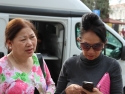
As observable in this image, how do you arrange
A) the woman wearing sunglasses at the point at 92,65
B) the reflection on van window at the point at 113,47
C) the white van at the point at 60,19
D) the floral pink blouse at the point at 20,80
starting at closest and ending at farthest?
1. the woman wearing sunglasses at the point at 92,65
2. the floral pink blouse at the point at 20,80
3. the white van at the point at 60,19
4. the reflection on van window at the point at 113,47

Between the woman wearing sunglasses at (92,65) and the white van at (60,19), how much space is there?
2.46m

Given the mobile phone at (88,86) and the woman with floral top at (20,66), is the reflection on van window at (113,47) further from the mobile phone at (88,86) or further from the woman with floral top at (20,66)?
the mobile phone at (88,86)

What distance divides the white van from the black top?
2404mm

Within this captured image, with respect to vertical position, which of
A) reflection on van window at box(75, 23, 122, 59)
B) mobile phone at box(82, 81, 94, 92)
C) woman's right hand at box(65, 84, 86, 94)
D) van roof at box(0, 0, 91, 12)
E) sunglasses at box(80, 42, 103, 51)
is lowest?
reflection on van window at box(75, 23, 122, 59)

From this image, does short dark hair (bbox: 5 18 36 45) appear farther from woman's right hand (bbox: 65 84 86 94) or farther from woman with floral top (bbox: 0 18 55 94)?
woman's right hand (bbox: 65 84 86 94)

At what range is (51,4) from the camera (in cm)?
410

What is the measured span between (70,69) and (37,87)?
1.44ft

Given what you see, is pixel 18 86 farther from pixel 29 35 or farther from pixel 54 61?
pixel 54 61

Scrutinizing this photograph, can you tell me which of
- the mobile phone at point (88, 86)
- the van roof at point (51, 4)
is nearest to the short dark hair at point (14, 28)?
the mobile phone at point (88, 86)

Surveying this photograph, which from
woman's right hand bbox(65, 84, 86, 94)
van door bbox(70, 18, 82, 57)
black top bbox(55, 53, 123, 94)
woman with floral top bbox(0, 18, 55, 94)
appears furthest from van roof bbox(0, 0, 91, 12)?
woman's right hand bbox(65, 84, 86, 94)

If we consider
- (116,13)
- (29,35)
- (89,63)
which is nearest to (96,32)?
(89,63)

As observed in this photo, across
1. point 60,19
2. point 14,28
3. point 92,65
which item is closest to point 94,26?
point 92,65

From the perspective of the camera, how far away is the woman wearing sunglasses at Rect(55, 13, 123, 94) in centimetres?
148

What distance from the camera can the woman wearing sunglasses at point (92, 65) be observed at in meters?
1.48
